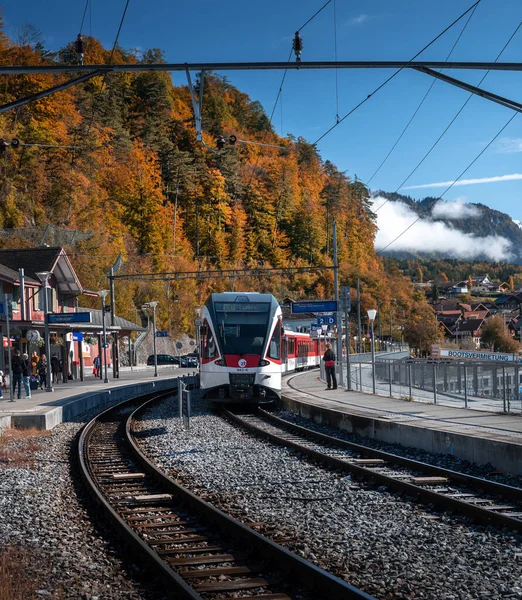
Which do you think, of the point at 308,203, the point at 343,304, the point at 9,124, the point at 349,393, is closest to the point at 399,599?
the point at 349,393

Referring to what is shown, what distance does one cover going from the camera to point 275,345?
1011 inches

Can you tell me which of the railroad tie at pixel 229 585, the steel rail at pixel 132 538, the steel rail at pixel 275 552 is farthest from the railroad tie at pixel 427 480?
the railroad tie at pixel 229 585

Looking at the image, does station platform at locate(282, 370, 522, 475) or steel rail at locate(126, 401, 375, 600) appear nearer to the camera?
steel rail at locate(126, 401, 375, 600)

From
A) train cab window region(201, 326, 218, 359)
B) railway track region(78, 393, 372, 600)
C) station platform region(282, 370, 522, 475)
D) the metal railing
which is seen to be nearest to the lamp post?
train cab window region(201, 326, 218, 359)

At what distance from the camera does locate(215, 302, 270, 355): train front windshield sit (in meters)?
25.1

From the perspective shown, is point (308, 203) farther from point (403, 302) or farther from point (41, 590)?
point (41, 590)

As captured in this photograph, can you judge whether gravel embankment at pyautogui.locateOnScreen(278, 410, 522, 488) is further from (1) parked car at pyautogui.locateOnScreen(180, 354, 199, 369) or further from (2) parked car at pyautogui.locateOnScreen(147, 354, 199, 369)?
(2) parked car at pyautogui.locateOnScreen(147, 354, 199, 369)

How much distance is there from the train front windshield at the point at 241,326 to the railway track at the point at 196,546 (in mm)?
11149

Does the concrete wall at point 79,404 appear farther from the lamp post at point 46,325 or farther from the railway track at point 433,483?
the railway track at point 433,483

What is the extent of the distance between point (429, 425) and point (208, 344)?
1011 centimetres

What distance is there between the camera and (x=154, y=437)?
63.8ft

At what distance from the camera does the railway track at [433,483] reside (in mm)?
9391

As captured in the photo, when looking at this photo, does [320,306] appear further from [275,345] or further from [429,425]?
[429,425]

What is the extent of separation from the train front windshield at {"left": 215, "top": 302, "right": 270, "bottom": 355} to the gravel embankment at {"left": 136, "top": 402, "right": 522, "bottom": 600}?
374 inches
